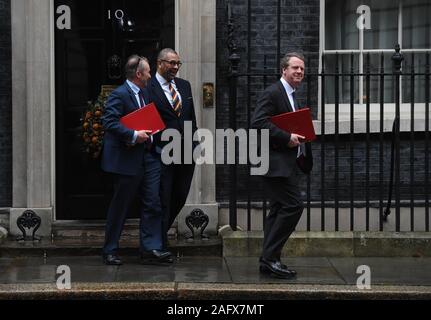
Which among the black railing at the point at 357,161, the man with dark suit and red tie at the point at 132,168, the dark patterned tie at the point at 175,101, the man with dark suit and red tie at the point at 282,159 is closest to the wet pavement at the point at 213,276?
the man with dark suit and red tie at the point at 132,168

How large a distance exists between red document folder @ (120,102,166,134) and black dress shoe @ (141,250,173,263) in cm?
114

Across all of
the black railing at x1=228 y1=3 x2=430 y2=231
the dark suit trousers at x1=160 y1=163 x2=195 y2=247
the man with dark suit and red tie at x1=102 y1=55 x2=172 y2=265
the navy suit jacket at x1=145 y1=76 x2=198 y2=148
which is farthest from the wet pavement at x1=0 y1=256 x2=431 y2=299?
the navy suit jacket at x1=145 y1=76 x2=198 y2=148

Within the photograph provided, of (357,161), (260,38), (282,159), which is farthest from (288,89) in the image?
(357,161)

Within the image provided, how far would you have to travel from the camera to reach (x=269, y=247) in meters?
7.61

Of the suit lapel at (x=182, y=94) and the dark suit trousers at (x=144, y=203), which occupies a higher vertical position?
the suit lapel at (x=182, y=94)

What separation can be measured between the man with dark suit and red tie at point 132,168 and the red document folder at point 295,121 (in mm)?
1229

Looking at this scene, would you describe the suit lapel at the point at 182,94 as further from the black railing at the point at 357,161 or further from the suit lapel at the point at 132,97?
the black railing at the point at 357,161

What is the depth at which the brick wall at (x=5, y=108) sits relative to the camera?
9.07 metres

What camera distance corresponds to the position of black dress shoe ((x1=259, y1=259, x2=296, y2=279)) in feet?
24.8

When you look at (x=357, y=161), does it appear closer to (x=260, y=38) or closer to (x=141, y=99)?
(x=260, y=38)

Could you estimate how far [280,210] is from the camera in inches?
296

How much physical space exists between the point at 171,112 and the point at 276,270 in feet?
5.68
